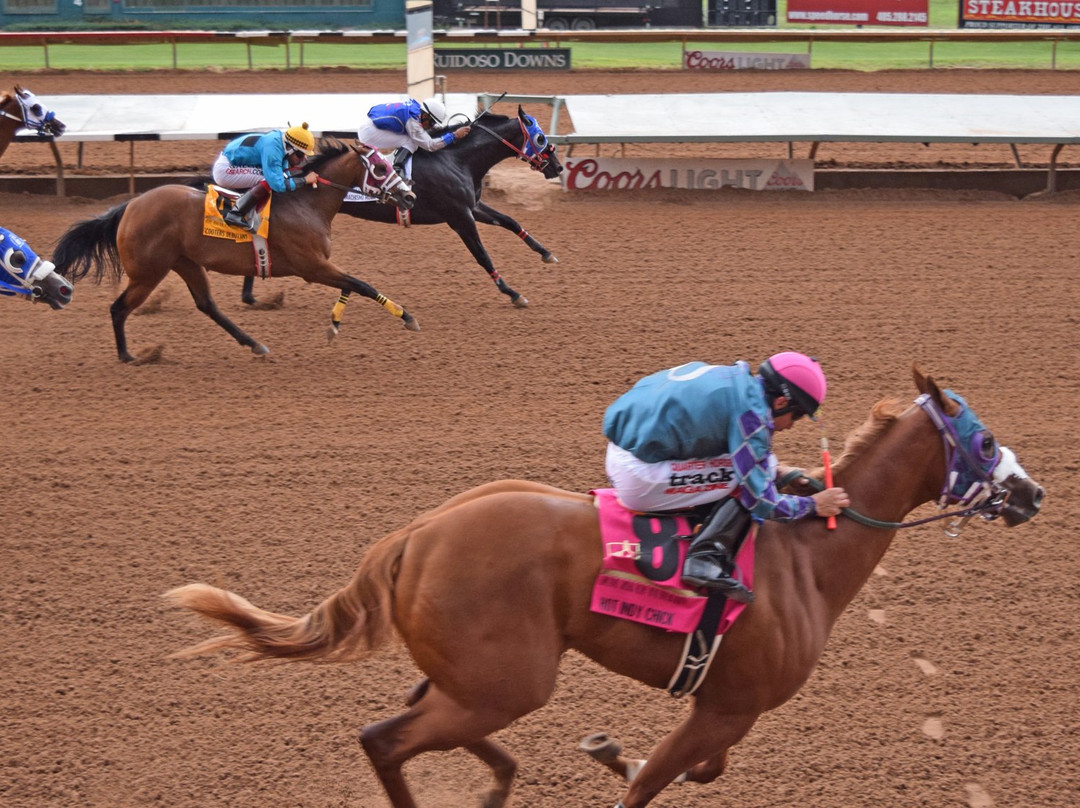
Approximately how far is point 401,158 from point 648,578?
807 centimetres

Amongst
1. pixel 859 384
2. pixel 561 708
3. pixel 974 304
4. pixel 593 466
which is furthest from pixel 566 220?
pixel 561 708

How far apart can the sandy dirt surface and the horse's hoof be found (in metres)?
0.27

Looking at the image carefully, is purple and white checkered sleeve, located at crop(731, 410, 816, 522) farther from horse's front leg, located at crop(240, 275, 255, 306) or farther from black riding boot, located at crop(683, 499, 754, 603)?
horse's front leg, located at crop(240, 275, 255, 306)

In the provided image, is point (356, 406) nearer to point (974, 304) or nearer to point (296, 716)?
point (296, 716)

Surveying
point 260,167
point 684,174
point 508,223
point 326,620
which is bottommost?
point 326,620

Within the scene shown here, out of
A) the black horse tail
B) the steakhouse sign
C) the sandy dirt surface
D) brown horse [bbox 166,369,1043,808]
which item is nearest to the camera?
brown horse [bbox 166,369,1043,808]

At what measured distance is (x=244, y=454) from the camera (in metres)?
7.66

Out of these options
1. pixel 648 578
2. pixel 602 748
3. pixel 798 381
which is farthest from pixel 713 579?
pixel 602 748

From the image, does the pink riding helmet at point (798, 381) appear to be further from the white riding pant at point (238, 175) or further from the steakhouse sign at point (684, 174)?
the steakhouse sign at point (684, 174)

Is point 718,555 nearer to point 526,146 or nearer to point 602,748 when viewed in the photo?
point 602,748

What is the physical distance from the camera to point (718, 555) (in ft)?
12.8

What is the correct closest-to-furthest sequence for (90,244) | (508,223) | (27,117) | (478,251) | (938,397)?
(938,397) → (90,244) → (27,117) → (478,251) → (508,223)

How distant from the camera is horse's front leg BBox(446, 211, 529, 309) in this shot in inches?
427

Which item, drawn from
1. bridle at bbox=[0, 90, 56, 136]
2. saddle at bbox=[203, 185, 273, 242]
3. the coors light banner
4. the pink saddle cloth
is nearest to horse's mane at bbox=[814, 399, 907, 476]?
the pink saddle cloth
